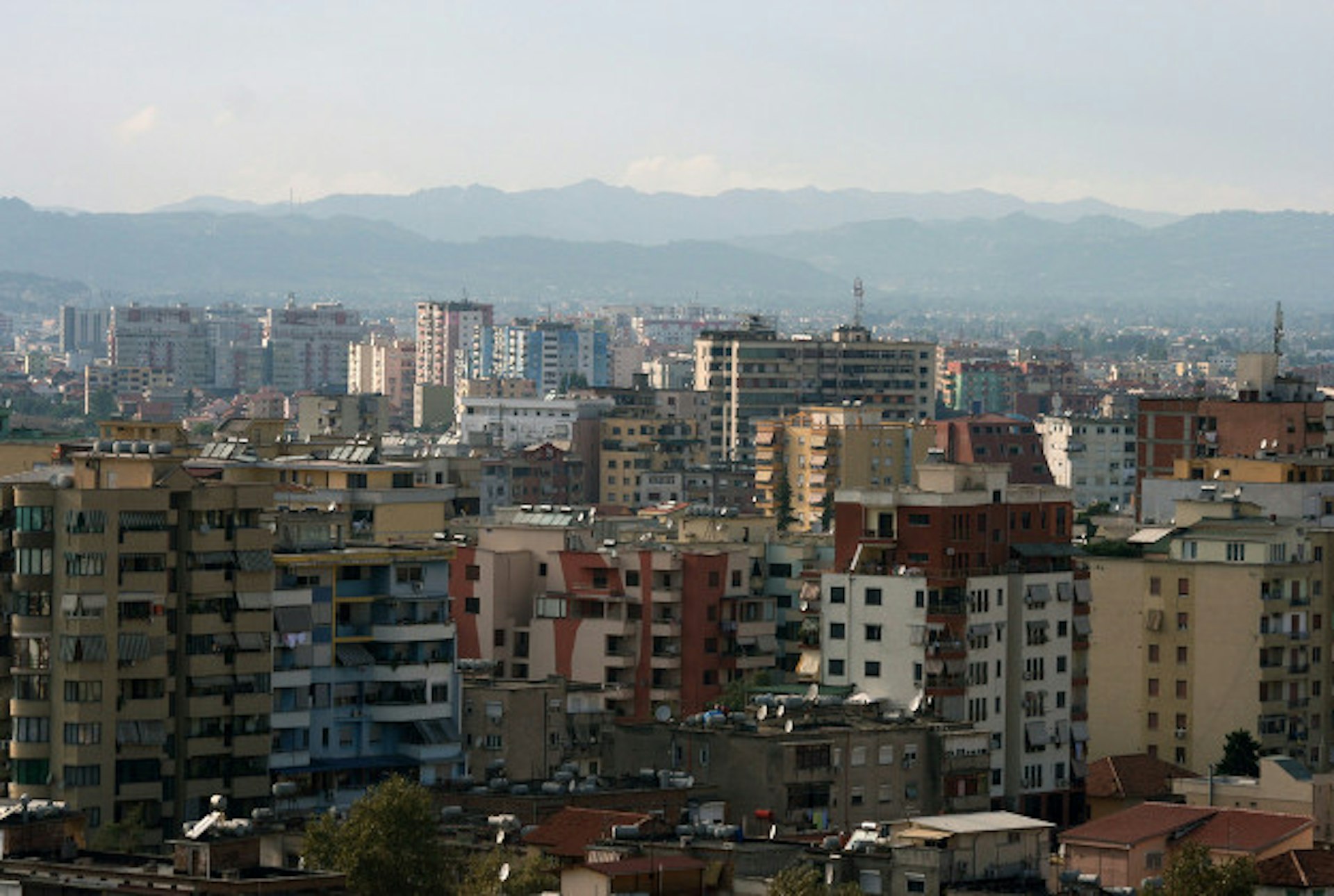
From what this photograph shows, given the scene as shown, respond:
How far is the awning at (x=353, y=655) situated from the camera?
2175 inches

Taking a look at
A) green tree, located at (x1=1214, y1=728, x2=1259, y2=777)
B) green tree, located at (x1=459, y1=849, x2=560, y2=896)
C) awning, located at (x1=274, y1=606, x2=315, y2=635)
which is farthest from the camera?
green tree, located at (x1=1214, y1=728, x2=1259, y2=777)

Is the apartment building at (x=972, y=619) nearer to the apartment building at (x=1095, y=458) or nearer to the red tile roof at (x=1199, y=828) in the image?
the red tile roof at (x=1199, y=828)

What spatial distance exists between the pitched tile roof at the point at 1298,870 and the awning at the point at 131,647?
51.1ft

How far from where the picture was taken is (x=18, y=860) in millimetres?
40938

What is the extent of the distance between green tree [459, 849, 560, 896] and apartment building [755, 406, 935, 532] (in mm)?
73880

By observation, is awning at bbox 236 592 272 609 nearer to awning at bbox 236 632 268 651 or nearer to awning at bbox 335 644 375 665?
awning at bbox 236 632 268 651

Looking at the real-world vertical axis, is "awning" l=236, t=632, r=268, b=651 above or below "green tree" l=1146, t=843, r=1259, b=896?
above

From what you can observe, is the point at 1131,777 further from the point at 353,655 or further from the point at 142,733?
the point at 142,733

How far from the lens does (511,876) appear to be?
43.5 metres

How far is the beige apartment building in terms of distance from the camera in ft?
222

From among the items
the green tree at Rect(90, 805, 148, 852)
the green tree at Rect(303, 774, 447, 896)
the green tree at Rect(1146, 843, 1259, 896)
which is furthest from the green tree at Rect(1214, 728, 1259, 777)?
the green tree at Rect(303, 774, 447, 896)

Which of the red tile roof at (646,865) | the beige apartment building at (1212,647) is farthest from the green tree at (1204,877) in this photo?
the beige apartment building at (1212,647)

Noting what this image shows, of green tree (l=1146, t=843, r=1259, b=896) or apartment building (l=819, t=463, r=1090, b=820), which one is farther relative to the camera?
apartment building (l=819, t=463, r=1090, b=820)

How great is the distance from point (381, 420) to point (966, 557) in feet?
350
